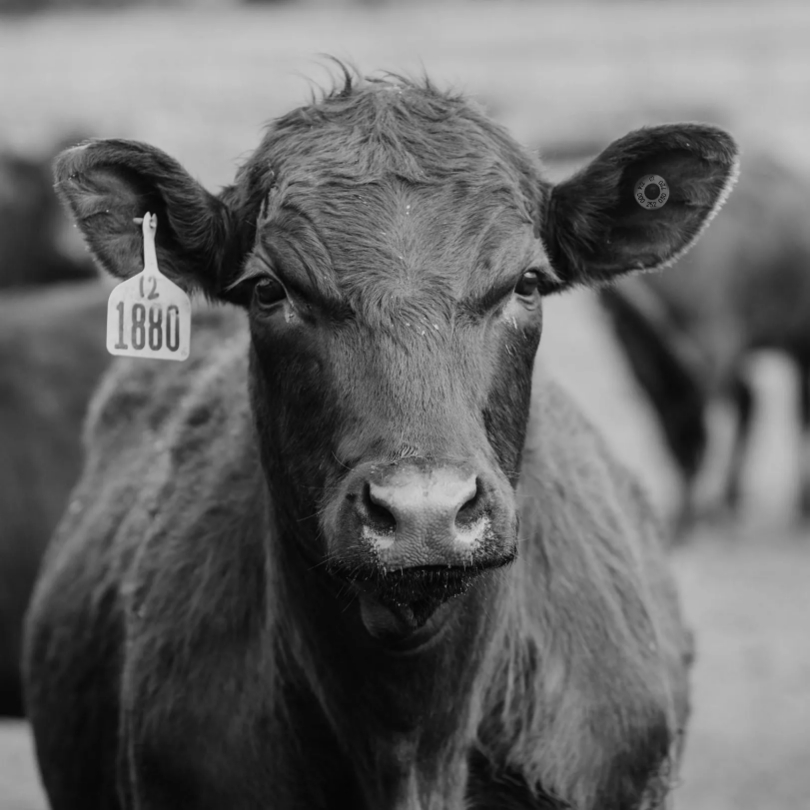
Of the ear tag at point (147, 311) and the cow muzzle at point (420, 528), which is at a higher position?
the ear tag at point (147, 311)

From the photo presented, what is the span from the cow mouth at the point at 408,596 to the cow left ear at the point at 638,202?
101cm

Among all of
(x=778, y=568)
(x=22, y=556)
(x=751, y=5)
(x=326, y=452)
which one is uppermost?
(x=751, y=5)

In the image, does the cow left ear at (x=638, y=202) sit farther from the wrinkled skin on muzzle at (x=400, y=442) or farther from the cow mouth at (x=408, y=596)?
the cow mouth at (x=408, y=596)

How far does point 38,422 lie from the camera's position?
7.26 metres

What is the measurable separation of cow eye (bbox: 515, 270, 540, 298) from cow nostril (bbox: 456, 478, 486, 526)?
27.0 inches

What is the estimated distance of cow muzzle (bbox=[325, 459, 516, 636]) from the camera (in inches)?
120

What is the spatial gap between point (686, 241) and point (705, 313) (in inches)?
345

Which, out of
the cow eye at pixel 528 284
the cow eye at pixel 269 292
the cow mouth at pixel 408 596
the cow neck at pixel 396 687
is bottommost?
the cow neck at pixel 396 687

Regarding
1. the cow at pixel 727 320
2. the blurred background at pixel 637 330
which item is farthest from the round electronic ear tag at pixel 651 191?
the cow at pixel 727 320

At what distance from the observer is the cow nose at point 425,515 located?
3049 millimetres

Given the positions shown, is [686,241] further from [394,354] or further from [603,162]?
[394,354]

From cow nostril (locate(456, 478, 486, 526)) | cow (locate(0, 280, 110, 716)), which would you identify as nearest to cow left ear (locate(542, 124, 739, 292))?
cow nostril (locate(456, 478, 486, 526))

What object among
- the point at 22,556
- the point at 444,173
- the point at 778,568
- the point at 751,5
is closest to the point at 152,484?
the point at 444,173

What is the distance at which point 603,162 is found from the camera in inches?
156
